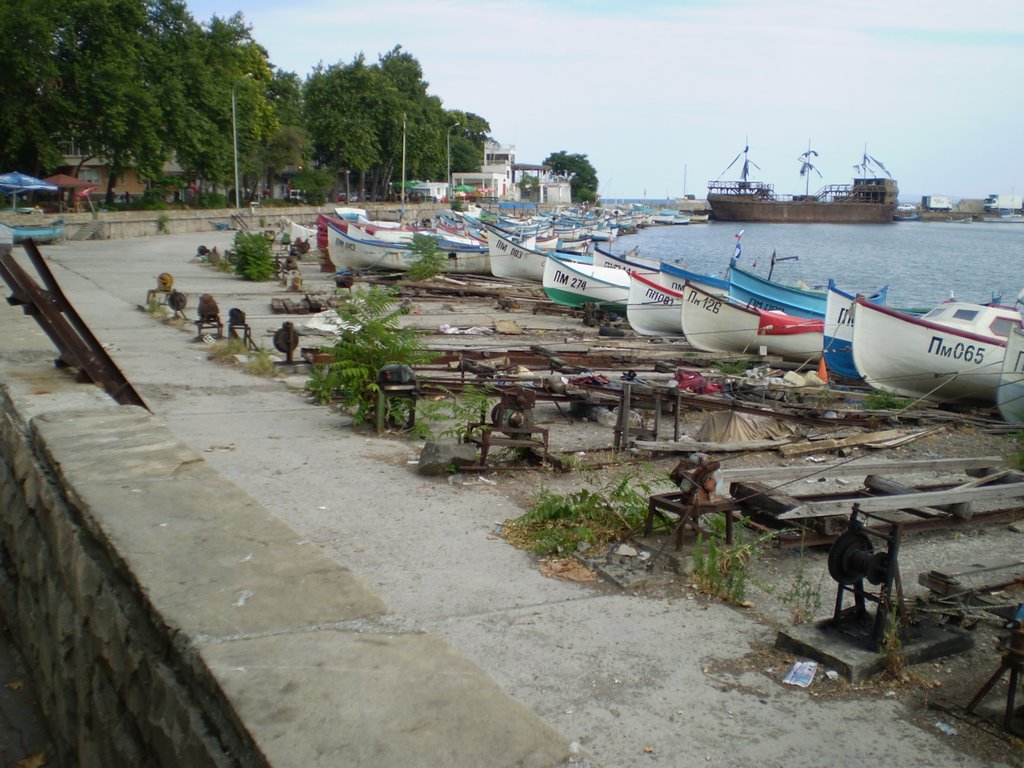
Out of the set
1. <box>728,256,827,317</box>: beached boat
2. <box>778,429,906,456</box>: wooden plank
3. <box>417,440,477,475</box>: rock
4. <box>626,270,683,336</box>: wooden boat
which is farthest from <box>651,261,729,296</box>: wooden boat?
<box>417,440,477,475</box>: rock

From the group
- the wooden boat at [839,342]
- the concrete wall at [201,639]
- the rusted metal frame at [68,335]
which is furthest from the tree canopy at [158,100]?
the concrete wall at [201,639]

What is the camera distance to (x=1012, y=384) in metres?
14.6

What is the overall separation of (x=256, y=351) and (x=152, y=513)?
11705mm

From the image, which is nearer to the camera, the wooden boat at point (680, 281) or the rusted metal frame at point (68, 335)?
the rusted metal frame at point (68, 335)

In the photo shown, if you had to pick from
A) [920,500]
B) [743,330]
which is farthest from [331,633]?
[743,330]

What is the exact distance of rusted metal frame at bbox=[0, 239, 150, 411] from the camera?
741 centimetres

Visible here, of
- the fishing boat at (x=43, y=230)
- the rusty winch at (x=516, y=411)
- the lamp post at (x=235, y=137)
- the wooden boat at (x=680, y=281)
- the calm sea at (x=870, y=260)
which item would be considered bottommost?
the calm sea at (x=870, y=260)

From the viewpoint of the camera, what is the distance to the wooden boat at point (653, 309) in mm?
22984

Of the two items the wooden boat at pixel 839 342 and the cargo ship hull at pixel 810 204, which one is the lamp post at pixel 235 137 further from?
the cargo ship hull at pixel 810 204

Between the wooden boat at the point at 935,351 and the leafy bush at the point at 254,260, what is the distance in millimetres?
19613

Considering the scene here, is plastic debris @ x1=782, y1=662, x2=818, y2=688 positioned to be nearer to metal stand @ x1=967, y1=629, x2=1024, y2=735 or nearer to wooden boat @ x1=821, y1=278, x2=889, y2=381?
metal stand @ x1=967, y1=629, x2=1024, y2=735

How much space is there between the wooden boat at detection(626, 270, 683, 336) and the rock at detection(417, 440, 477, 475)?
14.8 m

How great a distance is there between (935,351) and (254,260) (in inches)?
842

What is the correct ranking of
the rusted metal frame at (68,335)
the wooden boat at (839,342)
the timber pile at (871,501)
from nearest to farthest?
the timber pile at (871,501), the rusted metal frame at (68,335), the wooden boat at (839,342)
